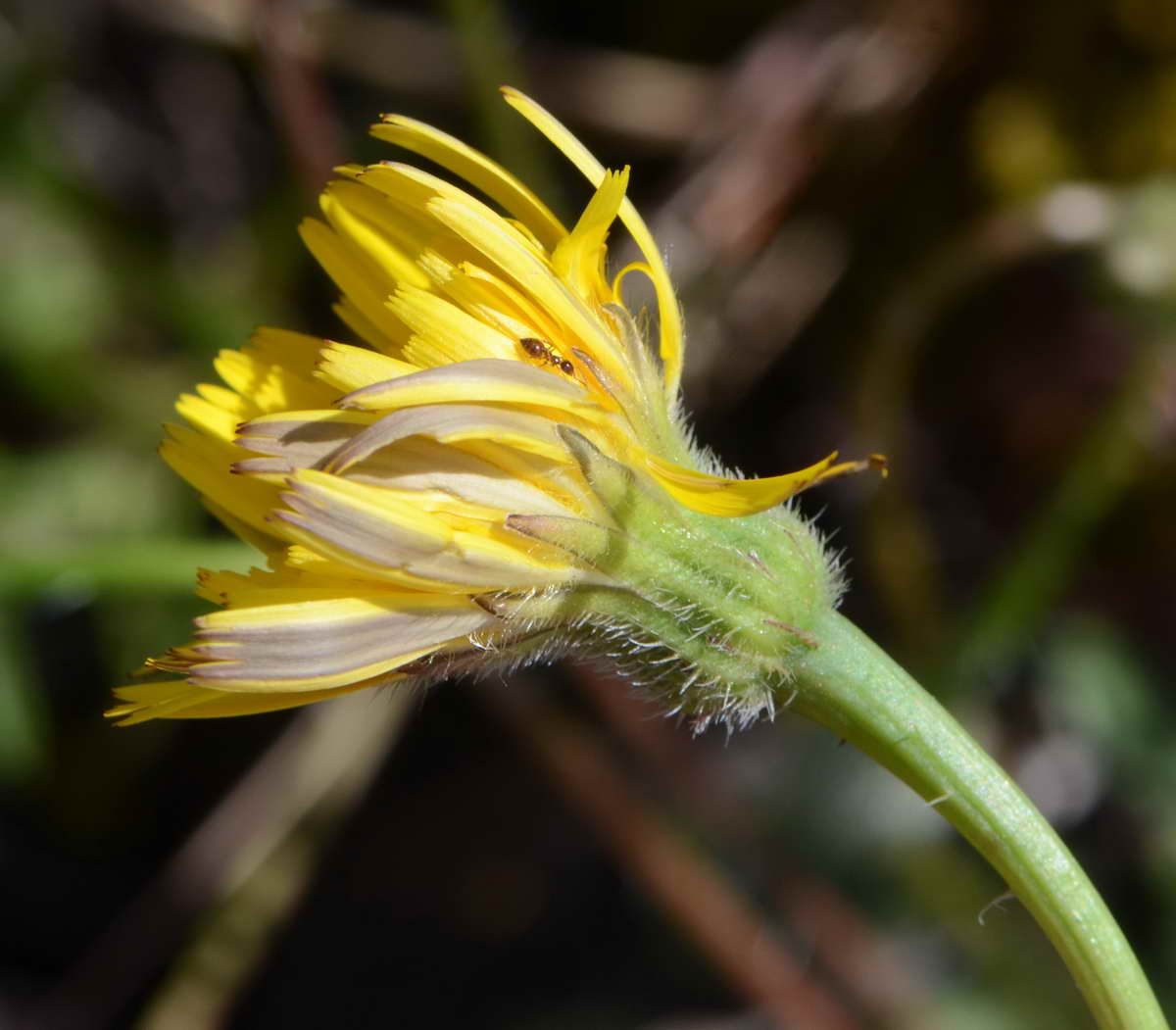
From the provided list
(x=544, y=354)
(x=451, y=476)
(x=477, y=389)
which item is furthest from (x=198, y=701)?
(x=544, y=354)

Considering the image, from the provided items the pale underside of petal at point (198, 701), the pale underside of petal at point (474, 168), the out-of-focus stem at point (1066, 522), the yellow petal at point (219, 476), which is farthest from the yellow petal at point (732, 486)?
the out-of-focus stem at point (1066, 522)

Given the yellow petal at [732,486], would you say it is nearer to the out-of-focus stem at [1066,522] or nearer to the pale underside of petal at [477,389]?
the pale underside of petal at [477,389]

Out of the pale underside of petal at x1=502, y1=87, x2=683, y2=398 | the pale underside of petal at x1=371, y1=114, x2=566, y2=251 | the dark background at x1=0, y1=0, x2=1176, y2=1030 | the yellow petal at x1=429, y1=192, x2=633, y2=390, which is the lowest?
the dark background at x1=0, y1=0, x2=1176, y2=1030

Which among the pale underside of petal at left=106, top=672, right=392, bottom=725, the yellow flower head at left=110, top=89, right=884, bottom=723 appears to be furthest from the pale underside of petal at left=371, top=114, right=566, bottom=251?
the pale underside of petal at left=106, top=672, right=392, bottom=725

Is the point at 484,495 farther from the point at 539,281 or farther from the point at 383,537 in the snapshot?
the point at 539,281

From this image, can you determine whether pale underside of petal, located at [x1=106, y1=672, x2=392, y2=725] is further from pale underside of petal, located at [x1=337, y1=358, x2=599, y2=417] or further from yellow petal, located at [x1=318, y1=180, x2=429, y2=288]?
yellow petal, located at [x1=318, y1=180, x2=429, y2=288]

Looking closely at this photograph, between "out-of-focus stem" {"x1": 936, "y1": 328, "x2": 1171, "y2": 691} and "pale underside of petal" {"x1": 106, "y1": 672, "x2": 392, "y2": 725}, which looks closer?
"pale underside of petal" {"x1": 106, "y1": 672, "x2": 392, "y2": 725}

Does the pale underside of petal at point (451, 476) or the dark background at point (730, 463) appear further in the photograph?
the dark background at point (730, 463)

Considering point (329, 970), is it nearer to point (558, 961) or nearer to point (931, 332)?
point (558, 961)
